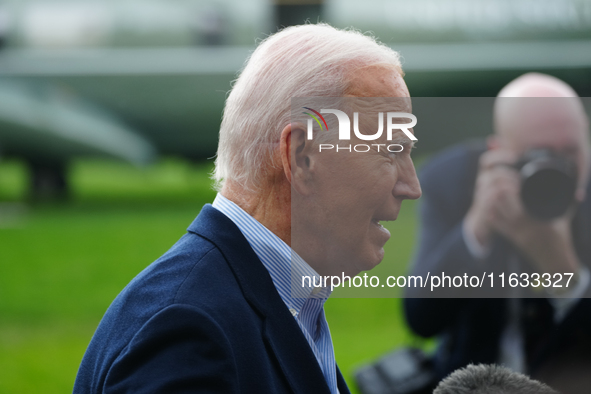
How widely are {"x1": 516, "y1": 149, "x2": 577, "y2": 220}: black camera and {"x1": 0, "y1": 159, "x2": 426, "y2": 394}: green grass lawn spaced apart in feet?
1.46

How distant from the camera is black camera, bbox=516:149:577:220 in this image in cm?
169

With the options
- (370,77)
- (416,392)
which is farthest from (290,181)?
(416,392)

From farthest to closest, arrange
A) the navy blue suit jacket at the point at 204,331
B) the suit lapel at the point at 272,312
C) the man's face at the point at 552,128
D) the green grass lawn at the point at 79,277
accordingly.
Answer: the green grass lawn at the point at 79,277
the man's face at the point at 552,128
the suit lapel at the point at 272,312
the navy blue suit jacket at the point at 204,331

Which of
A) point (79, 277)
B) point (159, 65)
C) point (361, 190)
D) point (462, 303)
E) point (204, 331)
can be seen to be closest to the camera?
point (204, 331)

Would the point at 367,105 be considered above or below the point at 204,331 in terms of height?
above

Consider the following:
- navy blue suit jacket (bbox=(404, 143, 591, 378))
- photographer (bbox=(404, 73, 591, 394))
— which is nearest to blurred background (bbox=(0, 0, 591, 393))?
navy blue suit jacket (bbox=(404, 143, 591, 378))

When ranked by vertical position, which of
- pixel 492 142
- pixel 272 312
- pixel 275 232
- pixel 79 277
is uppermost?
pixel 492 142

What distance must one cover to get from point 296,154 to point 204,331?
1.11ft

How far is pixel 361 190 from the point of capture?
1.13m

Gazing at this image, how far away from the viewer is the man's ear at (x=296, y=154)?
3.75 ft

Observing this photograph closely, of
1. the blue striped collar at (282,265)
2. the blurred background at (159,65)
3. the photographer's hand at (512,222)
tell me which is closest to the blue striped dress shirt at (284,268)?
the blue striped collar at (282,265)

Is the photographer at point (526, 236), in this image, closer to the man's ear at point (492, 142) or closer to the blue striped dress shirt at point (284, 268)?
the man's ear at point (492, 142)

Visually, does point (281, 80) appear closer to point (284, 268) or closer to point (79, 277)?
point (284, 268)

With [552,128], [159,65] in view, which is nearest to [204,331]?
[552,128]
